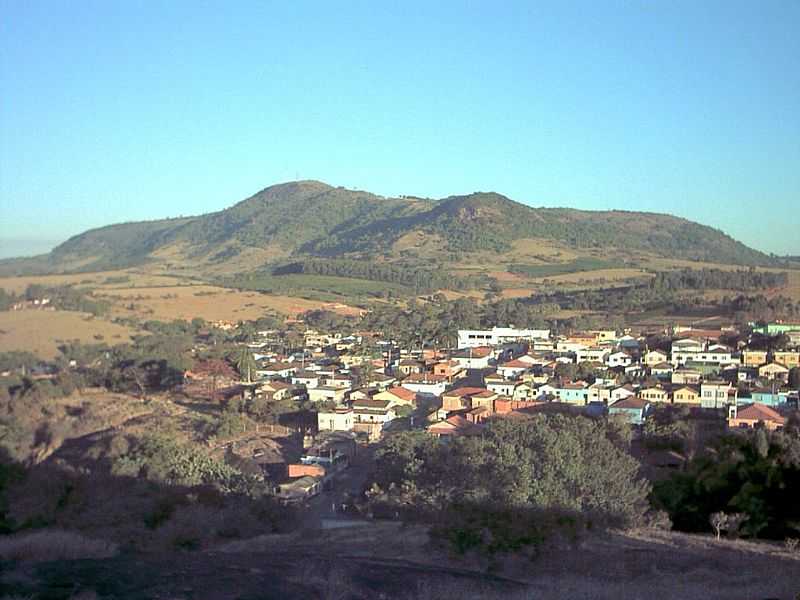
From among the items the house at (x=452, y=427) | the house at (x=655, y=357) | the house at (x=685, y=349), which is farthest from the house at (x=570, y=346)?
the house at (x=452, y=427)

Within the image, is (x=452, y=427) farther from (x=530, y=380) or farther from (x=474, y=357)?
(x=474, y=357)

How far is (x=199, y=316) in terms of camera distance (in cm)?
2952

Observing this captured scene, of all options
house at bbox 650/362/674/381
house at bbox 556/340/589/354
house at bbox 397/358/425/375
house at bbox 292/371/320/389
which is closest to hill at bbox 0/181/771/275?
house at bbox 397/358/425/375

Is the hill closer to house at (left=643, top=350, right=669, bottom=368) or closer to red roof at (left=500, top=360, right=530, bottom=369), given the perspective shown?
red roof at (left=500, top=360, right=530, bottom=369)

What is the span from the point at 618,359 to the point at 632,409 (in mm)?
8598

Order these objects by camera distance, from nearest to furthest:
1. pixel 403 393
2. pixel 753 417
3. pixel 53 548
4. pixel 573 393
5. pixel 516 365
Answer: pixel 53 548 → pixel 753 417 → pixel 573 393 → pixel 403 393 → pixel 516 365

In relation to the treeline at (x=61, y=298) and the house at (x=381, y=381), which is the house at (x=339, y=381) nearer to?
the house at (x=381, y=381)

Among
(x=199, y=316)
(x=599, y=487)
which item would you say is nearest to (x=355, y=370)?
(x=199, y=316)

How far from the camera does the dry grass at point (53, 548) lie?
714cm

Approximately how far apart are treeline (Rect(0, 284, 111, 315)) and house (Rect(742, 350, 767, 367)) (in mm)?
19680

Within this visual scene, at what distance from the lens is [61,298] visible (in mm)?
12867

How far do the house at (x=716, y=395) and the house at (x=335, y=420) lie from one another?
8.82 m

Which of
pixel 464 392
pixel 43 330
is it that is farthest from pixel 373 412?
pixel 43 330

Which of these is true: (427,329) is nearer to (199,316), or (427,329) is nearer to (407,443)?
(199,316)
